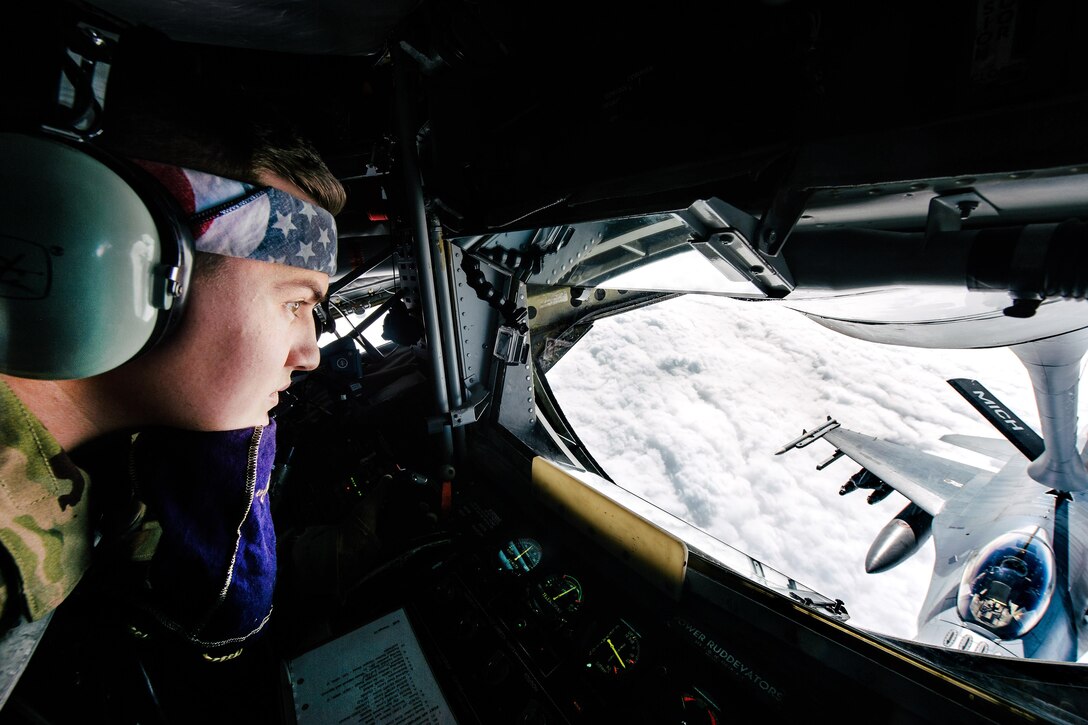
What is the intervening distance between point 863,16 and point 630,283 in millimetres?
1242

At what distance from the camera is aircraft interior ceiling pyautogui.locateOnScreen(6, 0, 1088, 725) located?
25.5 inches

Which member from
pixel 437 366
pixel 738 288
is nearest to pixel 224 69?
pixel 437 366

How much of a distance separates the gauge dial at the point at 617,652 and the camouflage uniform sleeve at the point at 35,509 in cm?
126

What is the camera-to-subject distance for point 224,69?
241cm

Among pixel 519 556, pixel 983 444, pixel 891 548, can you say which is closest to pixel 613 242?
pixel 519 556

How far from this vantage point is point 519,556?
5.03ft

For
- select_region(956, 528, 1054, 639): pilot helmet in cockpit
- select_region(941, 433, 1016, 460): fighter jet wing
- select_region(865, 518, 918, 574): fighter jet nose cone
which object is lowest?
select_region(865, 518, 918, 574): fighter jet nose cone

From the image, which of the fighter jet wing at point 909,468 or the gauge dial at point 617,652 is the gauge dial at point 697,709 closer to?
the gauge dial at point 617,652

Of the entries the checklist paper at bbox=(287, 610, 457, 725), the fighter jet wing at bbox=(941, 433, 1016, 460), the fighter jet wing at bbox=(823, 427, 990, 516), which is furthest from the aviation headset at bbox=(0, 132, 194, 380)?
the fighter jet wing at bbox=(941, 433, 1016, 460)

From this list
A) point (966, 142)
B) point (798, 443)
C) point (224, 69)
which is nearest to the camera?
point (966, 142)

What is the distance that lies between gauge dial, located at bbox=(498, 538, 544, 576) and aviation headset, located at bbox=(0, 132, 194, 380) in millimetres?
1275

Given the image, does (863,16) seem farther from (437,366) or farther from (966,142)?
(437,366)

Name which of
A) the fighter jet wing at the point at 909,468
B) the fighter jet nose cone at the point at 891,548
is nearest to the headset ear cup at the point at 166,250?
the fighter jet wing at the point at 909,468

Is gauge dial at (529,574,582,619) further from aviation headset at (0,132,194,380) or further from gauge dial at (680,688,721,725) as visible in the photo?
aviation headset at (0,132,194,380)
